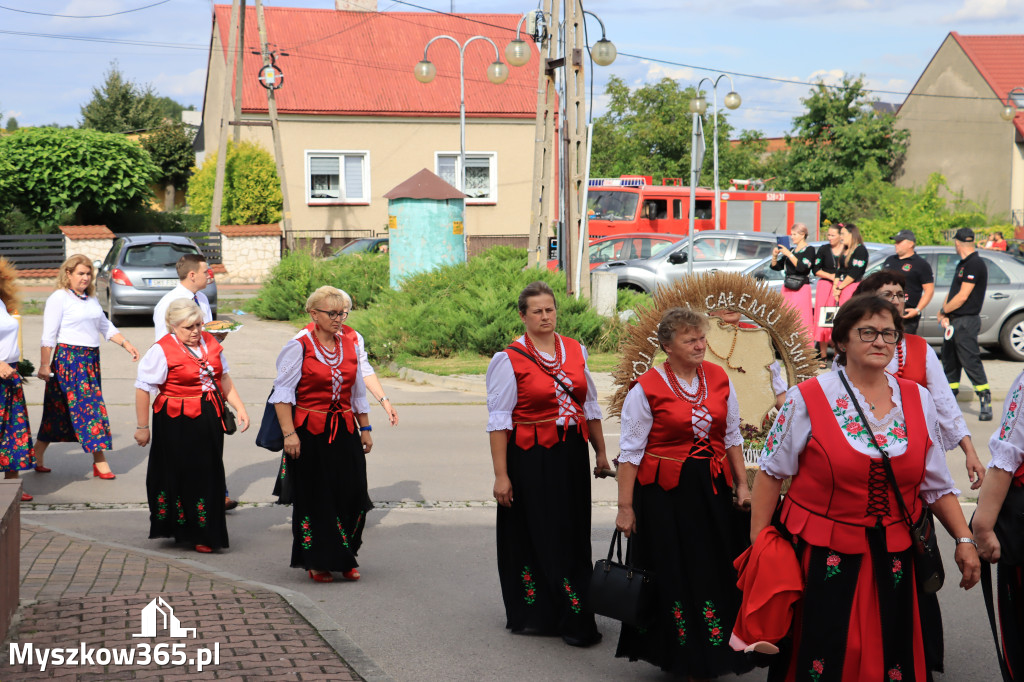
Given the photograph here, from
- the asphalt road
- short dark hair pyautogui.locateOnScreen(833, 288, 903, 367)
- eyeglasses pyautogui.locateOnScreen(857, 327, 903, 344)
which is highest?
short dark hair pyautogui.locateOnScreen(833, 288, 903, 367)

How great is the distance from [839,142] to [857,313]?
48.5 metres

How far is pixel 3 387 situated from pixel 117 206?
80.7 ft

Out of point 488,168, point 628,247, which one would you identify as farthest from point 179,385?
point 488,168

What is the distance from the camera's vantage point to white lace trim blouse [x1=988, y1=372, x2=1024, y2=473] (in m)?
4.10

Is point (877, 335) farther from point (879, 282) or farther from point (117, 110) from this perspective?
point (117, 110)

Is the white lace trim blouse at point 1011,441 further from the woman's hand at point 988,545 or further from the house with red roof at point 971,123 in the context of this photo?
the house with red roof at point 971,123

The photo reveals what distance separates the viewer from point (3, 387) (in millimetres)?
8461

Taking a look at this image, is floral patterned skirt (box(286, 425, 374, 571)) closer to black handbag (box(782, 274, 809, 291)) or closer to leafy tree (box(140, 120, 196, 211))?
black handbag (box(782, 274, 809, 291))

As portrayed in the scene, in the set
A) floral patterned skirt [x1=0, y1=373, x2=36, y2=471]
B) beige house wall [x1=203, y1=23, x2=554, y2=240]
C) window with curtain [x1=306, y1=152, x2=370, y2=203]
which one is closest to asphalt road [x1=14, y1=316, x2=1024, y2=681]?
floral patterned skirt [x1=0, y1=373, x2=36, y2=471]

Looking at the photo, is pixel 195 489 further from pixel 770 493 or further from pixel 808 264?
pixel 808 264

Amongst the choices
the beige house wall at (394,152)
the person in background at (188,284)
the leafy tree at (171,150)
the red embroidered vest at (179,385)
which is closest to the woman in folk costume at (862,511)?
the red embroidered vest at (179,385)

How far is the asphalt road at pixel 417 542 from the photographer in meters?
5.32

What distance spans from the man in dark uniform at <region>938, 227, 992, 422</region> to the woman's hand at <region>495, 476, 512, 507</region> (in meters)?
7.18

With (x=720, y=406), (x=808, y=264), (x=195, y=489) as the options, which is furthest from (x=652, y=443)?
(x=808, y=264)
